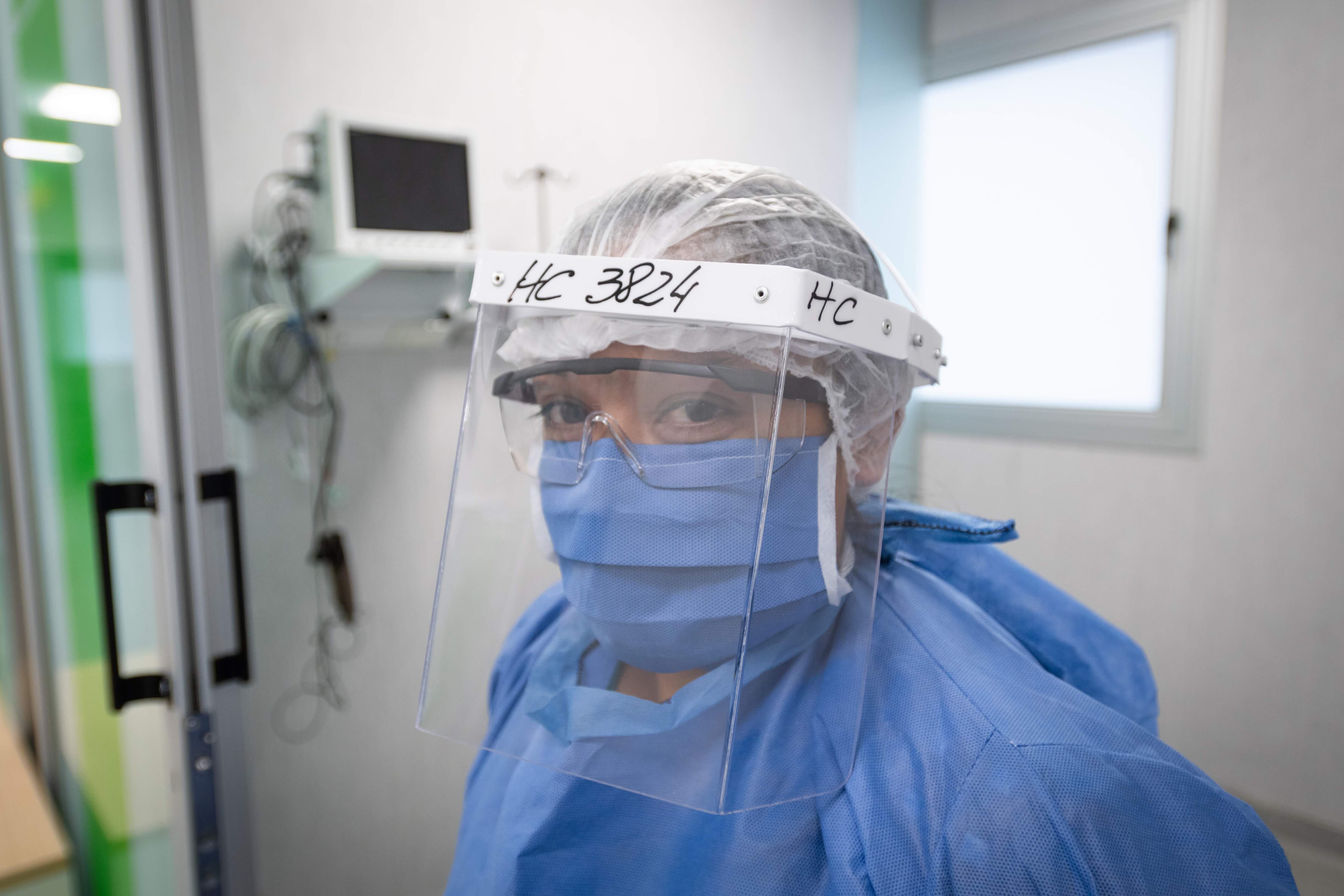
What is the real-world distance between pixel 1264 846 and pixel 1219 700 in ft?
2.35

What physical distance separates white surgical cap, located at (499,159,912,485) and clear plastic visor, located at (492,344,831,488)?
0.01 metres

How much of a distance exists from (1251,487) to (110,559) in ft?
5.37

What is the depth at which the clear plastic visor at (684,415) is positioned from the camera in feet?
2.03

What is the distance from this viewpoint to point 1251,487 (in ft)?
3.71

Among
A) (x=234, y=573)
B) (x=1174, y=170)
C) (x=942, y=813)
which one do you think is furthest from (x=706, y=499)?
(x=1174, y=170)

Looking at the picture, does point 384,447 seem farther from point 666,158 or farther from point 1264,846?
point 1264,846

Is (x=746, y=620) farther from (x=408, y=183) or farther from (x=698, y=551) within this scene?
(x=408, y=183)

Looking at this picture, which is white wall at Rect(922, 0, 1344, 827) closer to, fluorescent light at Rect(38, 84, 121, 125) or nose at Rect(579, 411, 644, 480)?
nose at Rect(579, 411, 644, 480)

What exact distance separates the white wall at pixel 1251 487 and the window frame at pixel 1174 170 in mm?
23

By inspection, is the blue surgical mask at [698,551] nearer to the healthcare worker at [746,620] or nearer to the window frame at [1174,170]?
the healthcare worker at [746,620]

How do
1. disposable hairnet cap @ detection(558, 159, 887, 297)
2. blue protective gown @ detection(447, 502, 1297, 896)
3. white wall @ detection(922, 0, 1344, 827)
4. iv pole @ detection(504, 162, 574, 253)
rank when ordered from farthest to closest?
iv pole @ detection(504, 162, 574, 253)
white wall @ detection(922, 0, 1344, 827)
disposable hairnet cap @ detection(558, 159, 887, 297)
blue protective gown @ detection(447, 502, 1297, 896)

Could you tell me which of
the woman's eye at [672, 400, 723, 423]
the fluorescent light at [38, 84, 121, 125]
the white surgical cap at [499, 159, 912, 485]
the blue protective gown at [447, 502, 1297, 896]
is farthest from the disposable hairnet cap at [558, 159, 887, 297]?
the fluorescent light at [38, 84, 121, 125]

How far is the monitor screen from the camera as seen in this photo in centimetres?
148

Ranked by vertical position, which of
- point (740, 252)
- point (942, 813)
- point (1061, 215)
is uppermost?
point (1061, 215)
